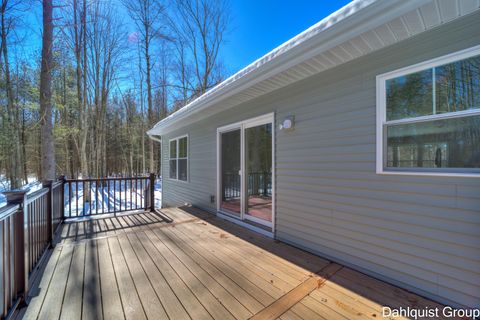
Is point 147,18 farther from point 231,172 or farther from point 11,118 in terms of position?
point 231,172

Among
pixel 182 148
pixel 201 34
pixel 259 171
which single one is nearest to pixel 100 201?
pixel 182 148

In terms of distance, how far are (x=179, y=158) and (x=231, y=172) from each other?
2860mm

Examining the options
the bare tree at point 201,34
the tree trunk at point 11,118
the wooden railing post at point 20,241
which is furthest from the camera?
the bare tree at point 201,34

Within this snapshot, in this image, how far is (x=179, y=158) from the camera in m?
6.73

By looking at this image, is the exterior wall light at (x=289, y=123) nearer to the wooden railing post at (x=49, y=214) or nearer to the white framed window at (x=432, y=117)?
the white framed window at (x=432, y=117)

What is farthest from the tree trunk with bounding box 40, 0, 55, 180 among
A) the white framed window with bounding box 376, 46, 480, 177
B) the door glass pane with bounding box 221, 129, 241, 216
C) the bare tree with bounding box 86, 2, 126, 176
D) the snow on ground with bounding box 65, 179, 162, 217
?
the white framed window with bounding box 376, 46, 480, 177

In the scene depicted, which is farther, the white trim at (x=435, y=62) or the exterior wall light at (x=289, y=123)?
the exterior wall light at (x=289, y=123)

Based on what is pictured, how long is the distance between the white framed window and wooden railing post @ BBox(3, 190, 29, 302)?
3362 millimetres

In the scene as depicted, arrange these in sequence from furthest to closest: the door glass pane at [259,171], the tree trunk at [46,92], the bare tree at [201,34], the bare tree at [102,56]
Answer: the bare tree at [201,34] → the bare tree at [102,56] → the tree trunk at [46,92] → the door glass pane at [259,171]

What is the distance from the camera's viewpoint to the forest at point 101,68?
6902 mm

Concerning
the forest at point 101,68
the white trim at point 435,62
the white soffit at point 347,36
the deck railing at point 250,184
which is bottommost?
the deck railing at point 250,184

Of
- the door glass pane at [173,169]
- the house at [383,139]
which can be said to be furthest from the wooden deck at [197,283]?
the door glass pane at [173,169]

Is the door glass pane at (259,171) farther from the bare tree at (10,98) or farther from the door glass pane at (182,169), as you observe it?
the bare tree at (10,98)

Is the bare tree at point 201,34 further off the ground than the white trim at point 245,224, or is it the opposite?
the bare tree at point 201,34
